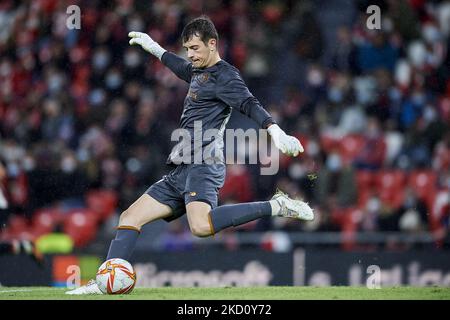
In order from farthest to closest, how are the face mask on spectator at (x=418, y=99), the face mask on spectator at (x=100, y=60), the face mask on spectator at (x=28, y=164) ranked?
the face mask on spectator at (x=100, y=60) < the face mask on spectator at (x=418, y=99) < the face mask on spectator at (x=28, y=164)

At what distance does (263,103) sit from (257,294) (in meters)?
6.08

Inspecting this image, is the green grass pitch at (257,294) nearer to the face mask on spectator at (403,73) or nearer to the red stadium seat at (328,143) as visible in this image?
the red stadium seat at (328,143)

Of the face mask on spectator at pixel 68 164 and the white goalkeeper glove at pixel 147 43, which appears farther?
the face mask on spectator at pixel 68 164

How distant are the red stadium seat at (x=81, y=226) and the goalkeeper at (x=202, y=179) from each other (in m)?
5.26

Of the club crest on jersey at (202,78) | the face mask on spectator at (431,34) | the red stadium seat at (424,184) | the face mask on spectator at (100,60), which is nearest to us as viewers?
the club crest on jersey at (202,78)

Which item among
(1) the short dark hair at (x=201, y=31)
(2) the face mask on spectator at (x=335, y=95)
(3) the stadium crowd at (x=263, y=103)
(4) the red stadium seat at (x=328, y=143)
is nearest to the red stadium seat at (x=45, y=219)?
(3) the stadium crowd at (x=263, y=103)

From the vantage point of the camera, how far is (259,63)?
1342 cm

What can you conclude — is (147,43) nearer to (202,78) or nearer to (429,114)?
(202,78)

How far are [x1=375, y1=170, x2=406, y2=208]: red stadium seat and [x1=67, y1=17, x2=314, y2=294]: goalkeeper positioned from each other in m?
4.95

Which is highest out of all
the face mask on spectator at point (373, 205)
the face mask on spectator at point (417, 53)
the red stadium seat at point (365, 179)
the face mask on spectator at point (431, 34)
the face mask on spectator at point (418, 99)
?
the face mask on spectator at point (431, 34)

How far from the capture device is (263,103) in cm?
1297

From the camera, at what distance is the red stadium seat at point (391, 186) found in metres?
12.0

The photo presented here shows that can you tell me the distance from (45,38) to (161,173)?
3.35 meters

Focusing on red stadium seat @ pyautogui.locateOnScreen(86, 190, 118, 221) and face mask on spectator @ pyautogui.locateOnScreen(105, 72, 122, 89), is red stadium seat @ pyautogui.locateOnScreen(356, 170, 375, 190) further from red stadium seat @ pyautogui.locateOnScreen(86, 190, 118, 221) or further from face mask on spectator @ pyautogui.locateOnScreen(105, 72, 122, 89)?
face mask on spectator @ pyautogui.locateOnScreen(105, 72, 122, 89)
